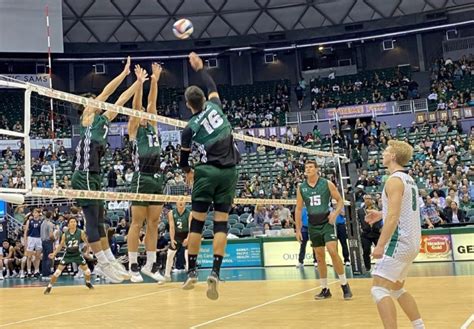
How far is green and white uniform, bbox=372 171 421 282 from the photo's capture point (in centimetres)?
461

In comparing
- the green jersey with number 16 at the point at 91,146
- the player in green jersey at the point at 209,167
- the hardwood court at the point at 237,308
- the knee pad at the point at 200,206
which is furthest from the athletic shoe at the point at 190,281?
the green jersey with number 16 at the point at 91,146

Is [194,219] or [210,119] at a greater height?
[210,119]

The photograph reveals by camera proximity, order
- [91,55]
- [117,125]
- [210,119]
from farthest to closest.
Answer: [91,55] < [117,125] < [210,119]

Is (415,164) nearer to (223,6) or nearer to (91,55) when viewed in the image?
(223,6)

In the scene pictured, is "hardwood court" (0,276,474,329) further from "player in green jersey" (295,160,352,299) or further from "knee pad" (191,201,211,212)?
"knee pad" (191,201,211,212)

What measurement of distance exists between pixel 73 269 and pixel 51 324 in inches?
481

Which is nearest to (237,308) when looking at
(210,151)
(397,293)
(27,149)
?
(210,151)

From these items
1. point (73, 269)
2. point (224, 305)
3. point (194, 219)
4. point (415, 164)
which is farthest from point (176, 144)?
point (194, 219)

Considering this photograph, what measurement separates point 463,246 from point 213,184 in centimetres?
1119

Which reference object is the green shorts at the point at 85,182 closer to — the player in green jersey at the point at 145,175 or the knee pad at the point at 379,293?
the player in green jersey at the point at 145,175

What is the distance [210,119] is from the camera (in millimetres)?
5570

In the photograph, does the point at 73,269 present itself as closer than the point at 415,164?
Yes

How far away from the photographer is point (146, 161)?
753 centimetres

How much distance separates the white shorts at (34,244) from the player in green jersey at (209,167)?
12.6 meters
